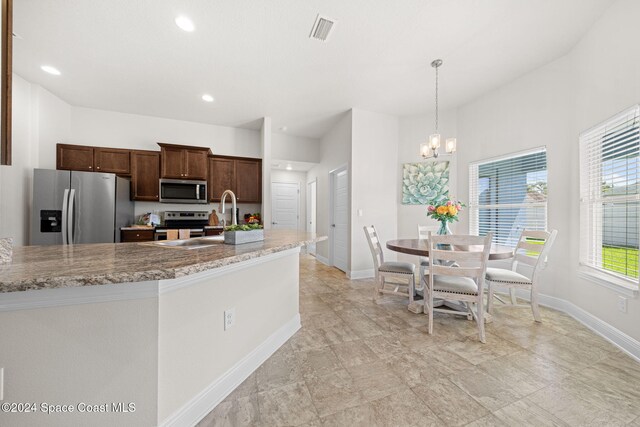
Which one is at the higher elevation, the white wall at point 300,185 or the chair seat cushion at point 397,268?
the white wall at point 300,185

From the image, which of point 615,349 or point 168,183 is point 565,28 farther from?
point 168,183

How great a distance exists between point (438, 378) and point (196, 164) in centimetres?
463

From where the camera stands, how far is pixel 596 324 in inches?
90.2

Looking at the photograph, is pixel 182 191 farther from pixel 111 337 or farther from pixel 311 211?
pixel 111 337

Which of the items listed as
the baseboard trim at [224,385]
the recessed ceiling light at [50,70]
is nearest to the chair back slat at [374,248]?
the baseboard trim at [224,385]

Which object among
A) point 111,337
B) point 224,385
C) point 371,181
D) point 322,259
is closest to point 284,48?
point 371,181

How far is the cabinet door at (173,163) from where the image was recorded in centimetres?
425

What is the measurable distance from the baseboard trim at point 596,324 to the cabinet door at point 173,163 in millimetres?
5677

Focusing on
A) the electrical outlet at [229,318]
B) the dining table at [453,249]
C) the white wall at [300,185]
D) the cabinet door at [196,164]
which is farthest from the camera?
the white wall at [300,185]

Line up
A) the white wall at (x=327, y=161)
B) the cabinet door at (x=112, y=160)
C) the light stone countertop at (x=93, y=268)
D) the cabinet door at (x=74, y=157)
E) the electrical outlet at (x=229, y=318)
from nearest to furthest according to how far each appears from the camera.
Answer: the light stone countertop at (x=93, y=268) < the electrical outlet at (x=229, y=318) < the cabinet door at (x=74, y=157) < the cabinet door at (x=112, y=160) < the white wall at (x=327, y=161)

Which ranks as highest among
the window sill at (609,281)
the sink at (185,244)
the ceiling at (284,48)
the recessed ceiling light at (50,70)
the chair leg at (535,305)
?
the ceiling at (284,48)

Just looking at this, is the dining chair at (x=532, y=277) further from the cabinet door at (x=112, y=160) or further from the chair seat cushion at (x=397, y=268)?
the cabinet door at (x=112, y=160)

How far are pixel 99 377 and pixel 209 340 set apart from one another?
477mm

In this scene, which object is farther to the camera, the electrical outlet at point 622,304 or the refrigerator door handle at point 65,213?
the refrigerator door handle at point 65,213
